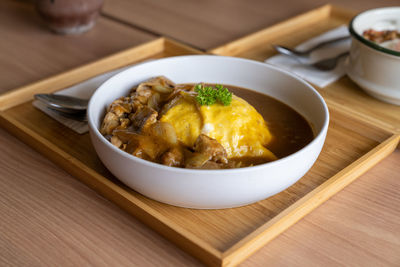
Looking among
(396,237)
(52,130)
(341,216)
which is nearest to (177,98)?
(52,130)

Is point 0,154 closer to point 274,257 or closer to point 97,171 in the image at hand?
point 97,171

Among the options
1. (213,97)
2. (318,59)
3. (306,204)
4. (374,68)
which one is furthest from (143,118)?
(318,59)

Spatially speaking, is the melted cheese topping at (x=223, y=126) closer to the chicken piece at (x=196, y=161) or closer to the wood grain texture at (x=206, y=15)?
the chicken piece at (x=196, y=161)

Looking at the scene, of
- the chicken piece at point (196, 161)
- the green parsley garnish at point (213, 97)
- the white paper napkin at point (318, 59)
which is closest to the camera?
the chicken piece at point (196, 161)

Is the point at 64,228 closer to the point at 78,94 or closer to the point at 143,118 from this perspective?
the point at 143,118

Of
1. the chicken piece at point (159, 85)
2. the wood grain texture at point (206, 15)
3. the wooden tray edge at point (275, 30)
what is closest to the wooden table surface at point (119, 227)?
the chicken piece at point (159, 85)

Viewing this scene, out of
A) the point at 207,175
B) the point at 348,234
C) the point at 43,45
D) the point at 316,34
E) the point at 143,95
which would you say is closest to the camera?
the point at 207,175

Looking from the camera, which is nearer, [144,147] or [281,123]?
[144,147]
